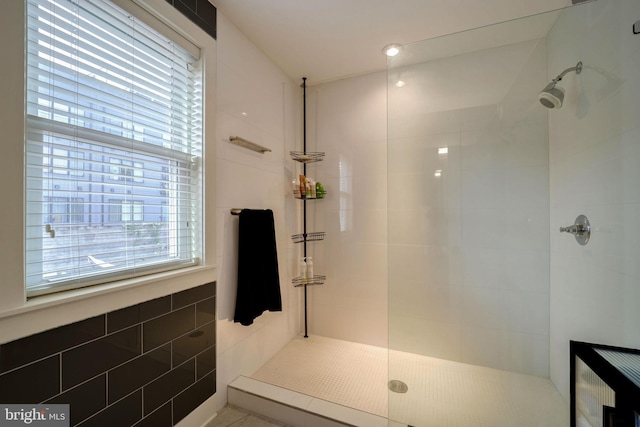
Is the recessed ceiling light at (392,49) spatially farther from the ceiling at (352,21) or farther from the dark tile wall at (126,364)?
the dark tile wall at (126,364)

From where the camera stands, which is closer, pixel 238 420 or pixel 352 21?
pixel 238 420

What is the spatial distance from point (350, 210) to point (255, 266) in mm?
961

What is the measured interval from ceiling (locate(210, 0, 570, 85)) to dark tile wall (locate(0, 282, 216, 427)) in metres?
1.62

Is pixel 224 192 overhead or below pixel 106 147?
below

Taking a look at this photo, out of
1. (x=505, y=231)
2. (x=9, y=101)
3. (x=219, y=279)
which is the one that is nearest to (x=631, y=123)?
(x=505, y=231)

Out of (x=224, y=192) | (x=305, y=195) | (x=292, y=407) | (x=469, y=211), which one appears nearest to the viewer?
(x=292, y=407)

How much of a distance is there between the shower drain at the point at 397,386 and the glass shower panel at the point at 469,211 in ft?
0.11

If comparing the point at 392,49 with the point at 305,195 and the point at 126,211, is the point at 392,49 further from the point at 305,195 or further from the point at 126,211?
the point at 126,211

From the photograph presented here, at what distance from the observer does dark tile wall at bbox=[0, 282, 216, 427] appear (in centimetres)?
82

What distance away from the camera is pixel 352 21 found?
5.27ft

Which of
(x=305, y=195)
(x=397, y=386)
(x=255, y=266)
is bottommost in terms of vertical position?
(x=397, y=386)

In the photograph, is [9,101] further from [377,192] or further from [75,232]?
[377,192]

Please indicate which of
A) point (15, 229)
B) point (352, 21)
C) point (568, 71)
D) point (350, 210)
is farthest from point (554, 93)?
point (15, 229)

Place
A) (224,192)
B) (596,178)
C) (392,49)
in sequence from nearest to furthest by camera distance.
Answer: (596,178), (224,192), (392,49)
